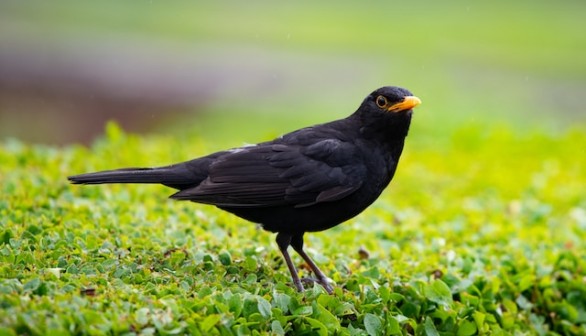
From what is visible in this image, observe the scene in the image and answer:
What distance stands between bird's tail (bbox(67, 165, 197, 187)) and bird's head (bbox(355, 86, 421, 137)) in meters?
1.17

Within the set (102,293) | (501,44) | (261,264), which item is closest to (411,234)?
(261,264)

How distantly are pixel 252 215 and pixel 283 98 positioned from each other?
34.3 feet

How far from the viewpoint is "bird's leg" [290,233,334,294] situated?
540 cm

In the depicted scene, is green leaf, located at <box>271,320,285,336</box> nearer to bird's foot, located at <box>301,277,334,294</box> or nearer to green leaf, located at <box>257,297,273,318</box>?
green leaf, located at <box>257,297,273,318</box>

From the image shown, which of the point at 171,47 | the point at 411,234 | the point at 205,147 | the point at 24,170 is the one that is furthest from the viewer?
the point at 171,47

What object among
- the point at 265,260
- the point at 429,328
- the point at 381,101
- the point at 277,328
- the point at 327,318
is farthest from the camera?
the point at 265,260

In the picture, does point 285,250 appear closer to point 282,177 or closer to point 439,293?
point 282,177

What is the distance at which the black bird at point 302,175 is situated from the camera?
5391 mm

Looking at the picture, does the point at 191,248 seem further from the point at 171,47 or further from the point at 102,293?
the point at 171,47

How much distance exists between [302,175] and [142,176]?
96 cm

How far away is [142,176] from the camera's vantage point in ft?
17.9

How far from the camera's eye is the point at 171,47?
18594 mm

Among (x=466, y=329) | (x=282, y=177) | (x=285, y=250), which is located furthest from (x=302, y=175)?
(x=466, y=329)

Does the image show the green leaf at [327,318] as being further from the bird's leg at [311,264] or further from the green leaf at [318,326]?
the bird's leg at [311,264]
